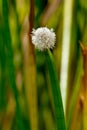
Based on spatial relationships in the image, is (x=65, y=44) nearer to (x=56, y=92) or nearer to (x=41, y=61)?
(x=41, y=61)

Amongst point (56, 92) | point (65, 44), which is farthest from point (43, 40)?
point (65, 44)

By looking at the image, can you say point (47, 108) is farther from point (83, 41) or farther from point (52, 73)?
point (52, 73)

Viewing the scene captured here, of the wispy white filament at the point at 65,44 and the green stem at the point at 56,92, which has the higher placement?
the wispy white filament at the point at 65,44

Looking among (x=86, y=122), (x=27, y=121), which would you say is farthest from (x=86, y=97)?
(x=27, y=121)

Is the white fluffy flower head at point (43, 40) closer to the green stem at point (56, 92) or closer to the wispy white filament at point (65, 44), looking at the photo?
the green stem at point (56, 92)

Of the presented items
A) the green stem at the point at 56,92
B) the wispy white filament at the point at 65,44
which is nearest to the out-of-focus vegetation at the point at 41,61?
the wispy white filament at the point at 65,44

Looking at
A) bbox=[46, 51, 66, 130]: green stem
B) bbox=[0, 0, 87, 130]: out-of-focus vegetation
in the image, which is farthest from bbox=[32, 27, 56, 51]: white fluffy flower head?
bbox=[0, 0, 87, 130]: out-of-focus vegetation

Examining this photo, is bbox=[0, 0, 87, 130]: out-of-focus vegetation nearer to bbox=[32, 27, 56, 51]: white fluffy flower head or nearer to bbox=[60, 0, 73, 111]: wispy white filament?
bbox=[60, 0, 73, 111]: wispy white filament

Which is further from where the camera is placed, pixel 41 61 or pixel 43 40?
pixel 41 61

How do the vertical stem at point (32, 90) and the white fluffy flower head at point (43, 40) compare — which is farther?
the vertical stem at point (32, 90)

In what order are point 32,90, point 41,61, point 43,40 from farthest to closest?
point 41,61 < point 32,90 < point 43,40
